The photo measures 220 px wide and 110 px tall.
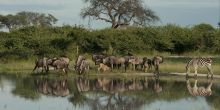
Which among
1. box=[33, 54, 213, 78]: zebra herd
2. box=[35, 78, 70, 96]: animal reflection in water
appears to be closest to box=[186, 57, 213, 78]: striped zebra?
box=[33, 54, 213, 78]: zebra herd

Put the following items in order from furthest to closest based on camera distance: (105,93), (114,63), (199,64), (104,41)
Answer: (104,41) < (114,63) < (199,64) < (105,93)

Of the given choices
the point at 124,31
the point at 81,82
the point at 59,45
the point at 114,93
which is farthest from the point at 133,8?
the point at 114,93

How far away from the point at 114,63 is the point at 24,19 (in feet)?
220

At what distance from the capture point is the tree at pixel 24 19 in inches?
3964

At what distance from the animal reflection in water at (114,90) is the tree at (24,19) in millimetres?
61752

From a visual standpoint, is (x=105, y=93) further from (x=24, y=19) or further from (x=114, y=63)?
(x=24, y=19)

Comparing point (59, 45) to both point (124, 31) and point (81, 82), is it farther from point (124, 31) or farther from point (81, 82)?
point (81, 82)

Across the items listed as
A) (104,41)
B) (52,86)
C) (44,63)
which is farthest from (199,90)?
(104,41)

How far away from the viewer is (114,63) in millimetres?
41188

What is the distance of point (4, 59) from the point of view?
48406 millimetres

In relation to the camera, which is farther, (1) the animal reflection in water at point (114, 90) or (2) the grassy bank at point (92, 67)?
(2) the grassy bank at point (92, 67)

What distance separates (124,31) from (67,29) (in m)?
5.45

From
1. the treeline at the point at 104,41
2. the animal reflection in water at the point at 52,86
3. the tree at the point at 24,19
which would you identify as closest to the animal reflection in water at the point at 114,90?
the animal reflection in water at the point at 52,86

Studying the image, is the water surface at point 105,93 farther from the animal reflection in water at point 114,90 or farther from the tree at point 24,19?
the tree at point 24,19
